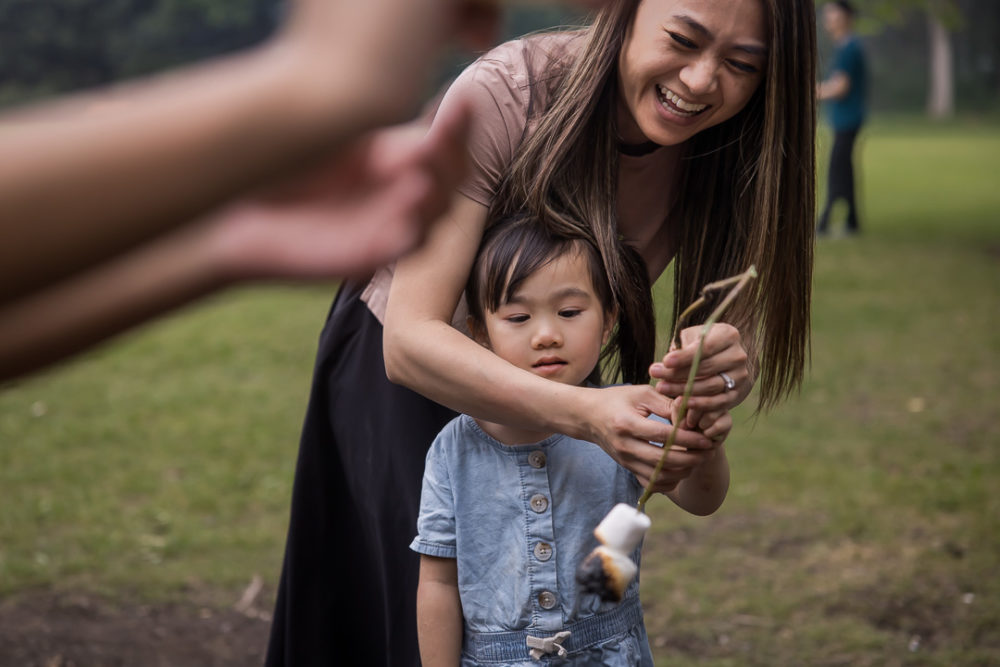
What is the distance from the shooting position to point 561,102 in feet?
6.85

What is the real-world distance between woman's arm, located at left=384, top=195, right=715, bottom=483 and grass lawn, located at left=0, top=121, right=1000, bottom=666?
858mm

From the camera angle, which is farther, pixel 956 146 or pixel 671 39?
pixel 956 146

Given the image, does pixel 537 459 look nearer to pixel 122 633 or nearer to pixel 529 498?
pixel 529 498

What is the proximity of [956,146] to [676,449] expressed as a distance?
81.5 feet

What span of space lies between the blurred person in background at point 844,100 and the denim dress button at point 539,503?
9718 mm

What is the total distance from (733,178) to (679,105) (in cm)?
27

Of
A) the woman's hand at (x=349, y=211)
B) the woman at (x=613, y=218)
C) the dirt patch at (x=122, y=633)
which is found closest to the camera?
the woman's hand at (x=349, y=211)

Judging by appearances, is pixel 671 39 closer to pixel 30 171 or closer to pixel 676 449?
pixel 676 449

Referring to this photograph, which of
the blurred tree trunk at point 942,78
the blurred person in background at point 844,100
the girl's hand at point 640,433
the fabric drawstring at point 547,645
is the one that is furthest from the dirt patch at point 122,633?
the blurred tree trunk at point 942,78

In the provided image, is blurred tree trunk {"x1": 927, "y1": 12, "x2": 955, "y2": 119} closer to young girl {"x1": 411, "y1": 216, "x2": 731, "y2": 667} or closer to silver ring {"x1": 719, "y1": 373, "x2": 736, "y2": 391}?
young girl {"x1": 411, "y1": 216, "x2": 731, "y2": 667}

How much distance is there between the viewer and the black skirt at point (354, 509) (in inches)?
93.7

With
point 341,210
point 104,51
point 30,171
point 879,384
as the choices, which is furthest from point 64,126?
point 104,51

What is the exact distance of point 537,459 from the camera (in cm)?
208

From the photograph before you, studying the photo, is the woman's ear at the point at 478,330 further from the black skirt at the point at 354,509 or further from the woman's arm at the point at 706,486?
the woman's arm at the point at 706,486
